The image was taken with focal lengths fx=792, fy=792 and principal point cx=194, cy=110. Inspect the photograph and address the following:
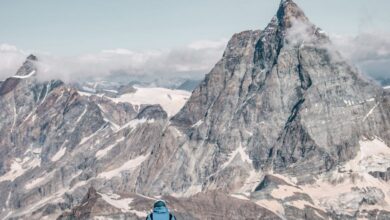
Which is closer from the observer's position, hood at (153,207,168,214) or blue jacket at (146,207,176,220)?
hood at (153,207,168,214)

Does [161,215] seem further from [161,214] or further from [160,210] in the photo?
[160,210]

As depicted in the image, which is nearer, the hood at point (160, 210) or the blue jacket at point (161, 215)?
the hood at point (160, 210)

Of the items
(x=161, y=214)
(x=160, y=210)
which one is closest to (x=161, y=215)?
(x=161, y=214)

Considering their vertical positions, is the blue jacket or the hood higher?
the hood

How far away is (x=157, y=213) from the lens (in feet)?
185

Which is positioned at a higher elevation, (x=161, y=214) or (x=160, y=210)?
(x=160, y=210)

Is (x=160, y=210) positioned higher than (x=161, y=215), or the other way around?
(x=160, y=210)

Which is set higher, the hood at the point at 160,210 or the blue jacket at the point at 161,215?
the hood at the point at 160,210
